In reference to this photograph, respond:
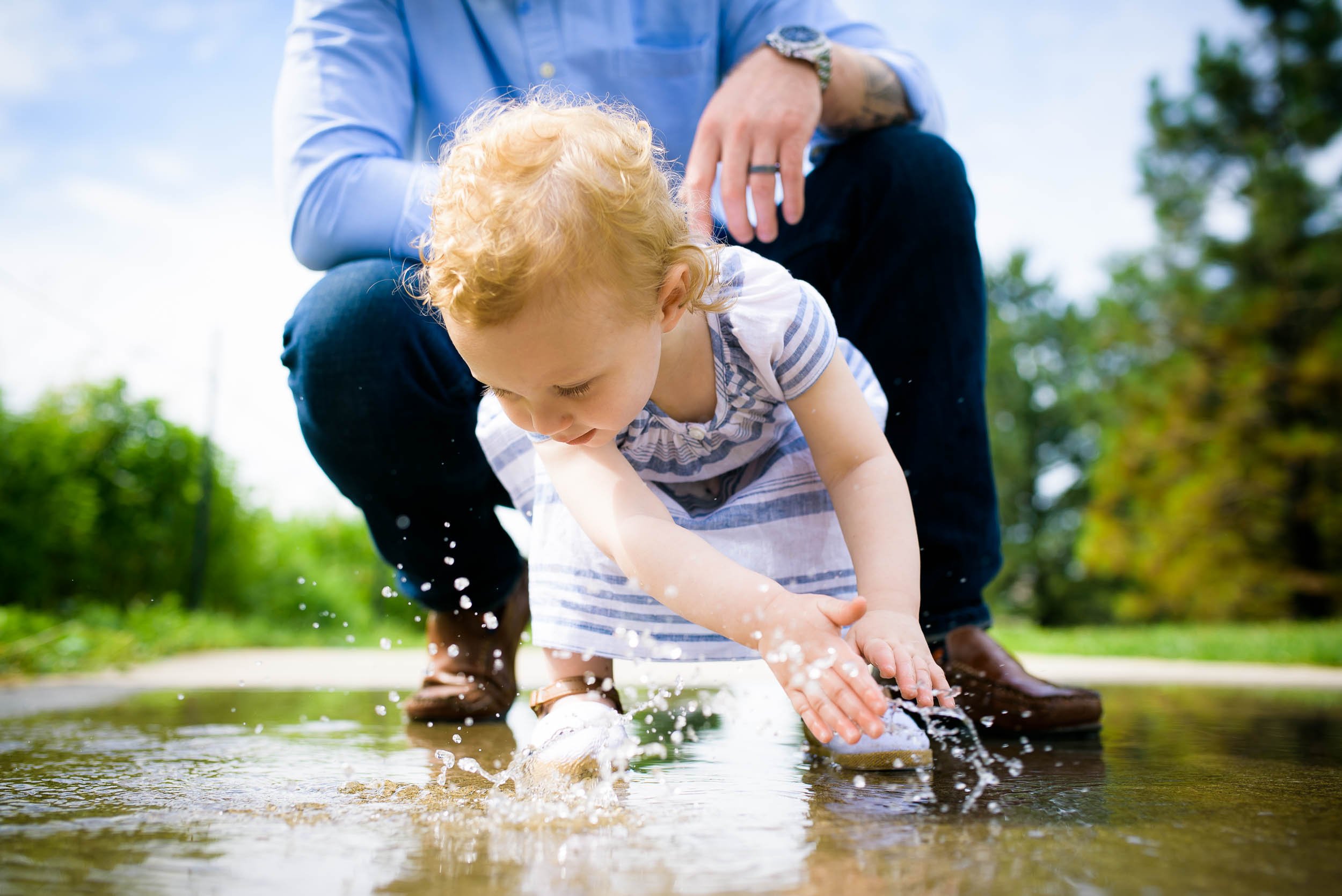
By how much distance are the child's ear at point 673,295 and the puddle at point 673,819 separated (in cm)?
67

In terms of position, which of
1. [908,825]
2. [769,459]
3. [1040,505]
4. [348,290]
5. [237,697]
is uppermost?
[1040,505]

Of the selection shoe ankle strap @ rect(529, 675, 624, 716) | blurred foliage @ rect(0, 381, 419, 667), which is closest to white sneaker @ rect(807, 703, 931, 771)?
shoe ankle strap @ rect(529, 675, 624, 716)

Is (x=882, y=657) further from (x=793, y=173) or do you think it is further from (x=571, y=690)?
(x=793, y=173)

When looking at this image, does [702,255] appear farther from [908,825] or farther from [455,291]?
[908,825]

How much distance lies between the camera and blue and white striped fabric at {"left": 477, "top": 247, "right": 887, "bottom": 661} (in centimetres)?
157

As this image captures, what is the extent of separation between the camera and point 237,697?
263cm

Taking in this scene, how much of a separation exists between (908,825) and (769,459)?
0.82 metres

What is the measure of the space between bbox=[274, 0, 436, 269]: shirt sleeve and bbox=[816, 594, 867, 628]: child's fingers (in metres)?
1.09

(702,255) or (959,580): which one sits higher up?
(702,255)

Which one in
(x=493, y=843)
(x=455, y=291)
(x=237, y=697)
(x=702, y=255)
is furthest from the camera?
(x=237, y=697)

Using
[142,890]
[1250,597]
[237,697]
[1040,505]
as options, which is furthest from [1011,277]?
[142,890]

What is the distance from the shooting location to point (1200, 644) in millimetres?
5703

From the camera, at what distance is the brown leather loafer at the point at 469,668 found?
1.96 m

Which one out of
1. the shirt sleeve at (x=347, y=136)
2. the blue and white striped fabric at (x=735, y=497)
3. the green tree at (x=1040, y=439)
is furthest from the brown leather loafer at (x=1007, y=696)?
the green tree at (x=1040, y=439)
